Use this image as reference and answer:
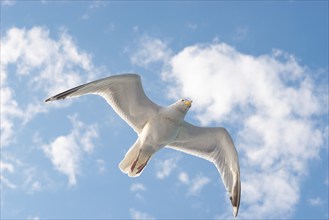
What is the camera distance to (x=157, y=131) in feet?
41.8

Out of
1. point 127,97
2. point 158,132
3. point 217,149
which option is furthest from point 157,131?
point 217,149

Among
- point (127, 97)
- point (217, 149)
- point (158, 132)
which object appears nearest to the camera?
point (158, 132)

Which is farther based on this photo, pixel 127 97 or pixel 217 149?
pixel 217 149

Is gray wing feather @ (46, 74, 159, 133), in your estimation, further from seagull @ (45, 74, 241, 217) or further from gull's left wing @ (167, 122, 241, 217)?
gull's left wing @ (167, 122, 241, 217)

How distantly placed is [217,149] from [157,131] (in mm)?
1890

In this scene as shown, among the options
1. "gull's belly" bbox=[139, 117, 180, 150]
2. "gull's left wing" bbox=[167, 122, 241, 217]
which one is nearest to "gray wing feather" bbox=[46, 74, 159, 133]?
"gull's belly" bbox=[139, 117, 180, 150]

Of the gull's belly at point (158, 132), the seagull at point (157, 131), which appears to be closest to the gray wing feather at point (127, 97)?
the seagull at point (157, 131)

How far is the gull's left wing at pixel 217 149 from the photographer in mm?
13539

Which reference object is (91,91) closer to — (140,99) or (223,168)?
(140,99)

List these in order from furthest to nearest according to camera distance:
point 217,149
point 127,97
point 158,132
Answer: point 217,149
point 127,97
point 158,132

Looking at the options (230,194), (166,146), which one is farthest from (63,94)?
(230,194)

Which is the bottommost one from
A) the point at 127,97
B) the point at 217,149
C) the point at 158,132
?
the point at 158,132

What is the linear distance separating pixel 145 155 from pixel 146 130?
0.57 meters

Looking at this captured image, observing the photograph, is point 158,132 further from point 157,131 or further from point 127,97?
point 127,97
